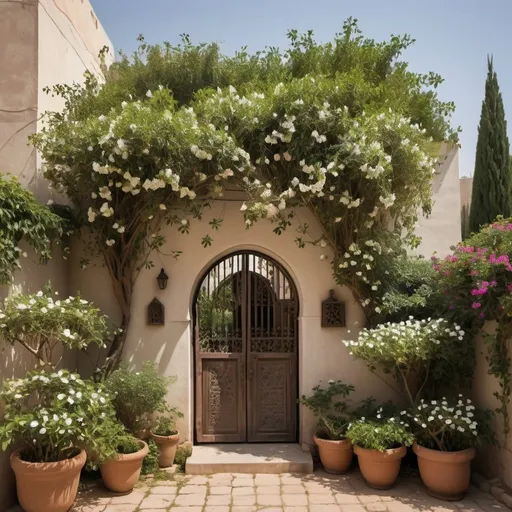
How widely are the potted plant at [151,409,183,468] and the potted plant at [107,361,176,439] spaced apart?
0.15 m

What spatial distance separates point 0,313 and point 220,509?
2824 millimetres

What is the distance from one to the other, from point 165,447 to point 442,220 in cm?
463

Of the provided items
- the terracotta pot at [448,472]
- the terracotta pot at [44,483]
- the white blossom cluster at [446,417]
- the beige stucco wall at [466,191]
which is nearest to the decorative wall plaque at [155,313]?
the terracotta pot at [44,483]

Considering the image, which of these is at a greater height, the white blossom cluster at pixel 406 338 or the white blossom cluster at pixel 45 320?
the white blossom cluster at pixel 45 320

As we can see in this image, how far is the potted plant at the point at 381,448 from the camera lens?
216 inches

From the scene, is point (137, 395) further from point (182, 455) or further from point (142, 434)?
point (182, 455)

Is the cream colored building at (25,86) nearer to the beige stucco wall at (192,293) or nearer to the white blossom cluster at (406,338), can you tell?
the beige stucco wall at (192,293)

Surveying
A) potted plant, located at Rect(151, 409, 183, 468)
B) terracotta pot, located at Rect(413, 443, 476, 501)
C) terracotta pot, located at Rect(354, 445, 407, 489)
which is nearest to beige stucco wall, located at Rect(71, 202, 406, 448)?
potted plant, located at Rect(151, 409, 183, 468)

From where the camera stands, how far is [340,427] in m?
6.06

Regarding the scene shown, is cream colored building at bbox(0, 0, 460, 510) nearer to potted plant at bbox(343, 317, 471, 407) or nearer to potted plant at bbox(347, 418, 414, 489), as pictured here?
potted plant at bbox(343, 317, 471, 407)

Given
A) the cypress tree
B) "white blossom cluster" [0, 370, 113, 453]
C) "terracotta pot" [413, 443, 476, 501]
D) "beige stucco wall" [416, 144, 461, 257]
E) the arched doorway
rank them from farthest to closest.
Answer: the cypress tree → "beige stucco wall" [416, 144, 461, 257] → the arched doorway → "terracotta pot" [413, 443, 476, 501] → "white blossom cluster" [0, 370, 113, 453]

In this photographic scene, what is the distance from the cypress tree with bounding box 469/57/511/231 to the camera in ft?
32.2

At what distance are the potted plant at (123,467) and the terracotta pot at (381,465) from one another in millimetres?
2380

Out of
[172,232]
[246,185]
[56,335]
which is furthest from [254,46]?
[56,335]
